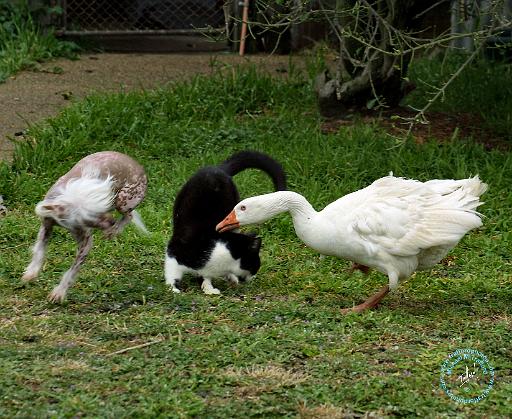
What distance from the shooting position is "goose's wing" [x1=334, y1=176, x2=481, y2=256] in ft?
17.4

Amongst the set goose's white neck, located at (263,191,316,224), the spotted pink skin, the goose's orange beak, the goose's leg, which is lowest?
the goose's leg

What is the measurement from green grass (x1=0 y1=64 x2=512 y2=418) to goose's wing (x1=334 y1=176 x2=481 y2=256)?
418mm

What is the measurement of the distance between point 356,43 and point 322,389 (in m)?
5.42

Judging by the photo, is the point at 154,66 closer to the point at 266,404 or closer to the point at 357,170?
the point at 357,170

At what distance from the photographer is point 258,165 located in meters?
6.42

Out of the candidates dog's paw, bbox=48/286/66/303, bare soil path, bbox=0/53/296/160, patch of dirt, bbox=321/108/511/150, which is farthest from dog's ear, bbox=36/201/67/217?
patch of dirt, bbox=321/108/511/150

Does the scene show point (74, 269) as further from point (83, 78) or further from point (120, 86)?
point (83, 78)

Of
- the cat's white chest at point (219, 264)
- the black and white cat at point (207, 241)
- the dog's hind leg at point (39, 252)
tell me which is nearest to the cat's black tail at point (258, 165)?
the black and white cat at point (207, 241)

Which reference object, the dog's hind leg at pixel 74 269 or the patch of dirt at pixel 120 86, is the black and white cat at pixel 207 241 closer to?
the dog's hind leg at pixel 74 269

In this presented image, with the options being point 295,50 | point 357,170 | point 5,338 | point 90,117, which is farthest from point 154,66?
point 5,338

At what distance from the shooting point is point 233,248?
5.75 metres

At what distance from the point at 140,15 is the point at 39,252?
8.14 m

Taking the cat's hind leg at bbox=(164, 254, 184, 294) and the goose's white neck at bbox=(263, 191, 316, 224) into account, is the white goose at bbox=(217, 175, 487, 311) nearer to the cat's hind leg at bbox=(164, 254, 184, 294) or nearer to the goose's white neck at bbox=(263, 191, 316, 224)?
the goose's white neck at bbox=(263, 191, 316, 224)

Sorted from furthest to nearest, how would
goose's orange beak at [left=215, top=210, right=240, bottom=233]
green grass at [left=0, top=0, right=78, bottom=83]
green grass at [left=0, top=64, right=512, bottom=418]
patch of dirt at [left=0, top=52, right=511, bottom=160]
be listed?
green grass at [left=0, top=0, right=78, bottom=83]
patch of dirt at [left=0, top=52, right=511, bottom=160]
goose's orange beak at [left=215, top=210, right=240, bottom=233]
green grass at [left=0, top=64, right=512, bottom=418]
